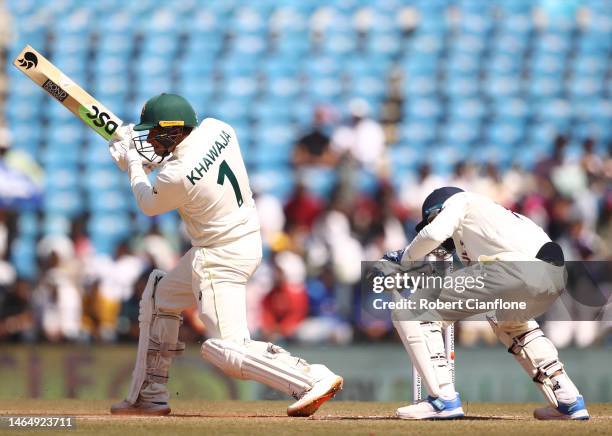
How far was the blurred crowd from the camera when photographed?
11.1 m

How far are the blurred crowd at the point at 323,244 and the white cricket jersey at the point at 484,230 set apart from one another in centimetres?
379

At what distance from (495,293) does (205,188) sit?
1789 millimetres

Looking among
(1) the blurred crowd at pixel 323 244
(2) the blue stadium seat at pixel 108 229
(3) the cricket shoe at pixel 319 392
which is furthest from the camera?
(2) the blue stadium seat at pixel 108 229

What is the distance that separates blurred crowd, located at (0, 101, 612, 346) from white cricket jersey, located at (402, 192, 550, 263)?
12.4 ft

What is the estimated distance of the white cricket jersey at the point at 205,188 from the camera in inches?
275

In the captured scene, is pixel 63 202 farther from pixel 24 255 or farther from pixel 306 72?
pixel 306 72

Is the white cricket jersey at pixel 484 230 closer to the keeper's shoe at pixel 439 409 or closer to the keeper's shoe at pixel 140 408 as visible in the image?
the keeper's shoe at pixel 439 409

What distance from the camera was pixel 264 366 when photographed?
6895 mm

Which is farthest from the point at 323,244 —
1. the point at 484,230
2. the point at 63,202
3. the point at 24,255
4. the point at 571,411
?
the point at 571,411

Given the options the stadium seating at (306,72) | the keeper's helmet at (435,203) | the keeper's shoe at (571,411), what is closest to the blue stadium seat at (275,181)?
the stadium seating at (306,72)

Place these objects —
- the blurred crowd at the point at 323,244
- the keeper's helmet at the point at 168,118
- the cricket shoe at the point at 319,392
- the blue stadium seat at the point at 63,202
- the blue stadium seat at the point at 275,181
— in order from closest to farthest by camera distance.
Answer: the cricket shoe at the point at 319,392 → the keeper's helmet at the point at 168,118 → the blurred crowd at the point at 323,244 → the blue stadium seat at the point at 275,181 → the blue stadium seat at the point at 63,202

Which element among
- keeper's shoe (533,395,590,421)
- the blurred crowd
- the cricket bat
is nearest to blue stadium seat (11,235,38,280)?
the blurred crowd

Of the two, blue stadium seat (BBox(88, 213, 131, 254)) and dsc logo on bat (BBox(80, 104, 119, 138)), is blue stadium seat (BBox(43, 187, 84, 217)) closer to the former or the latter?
blue stadium seat (BBox(88, 213, 131, 254))

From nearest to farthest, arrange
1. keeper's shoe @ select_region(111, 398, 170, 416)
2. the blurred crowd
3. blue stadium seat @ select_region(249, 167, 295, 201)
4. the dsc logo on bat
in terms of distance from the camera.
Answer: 1. keeper's shoe @ select_region(111, 398, 170, 416)
2. the dsc logo on bat
3. the blurred crowd
4. blue stadium seat @ select_region(249, 167, 295, 201)
